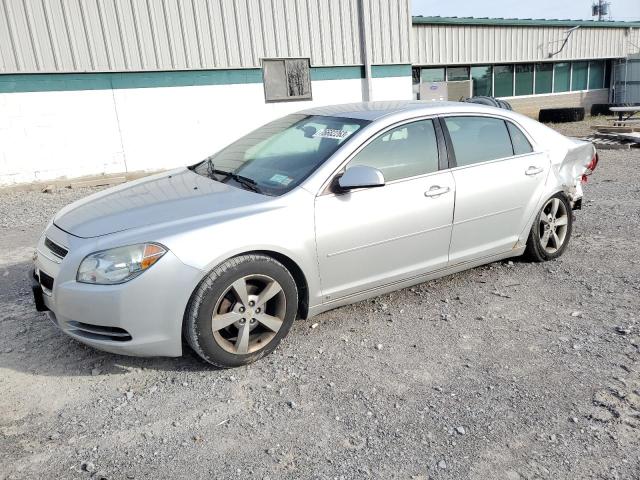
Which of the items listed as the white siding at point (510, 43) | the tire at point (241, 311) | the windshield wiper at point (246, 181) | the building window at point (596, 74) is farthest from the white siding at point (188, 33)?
the building window at point (596, 74)

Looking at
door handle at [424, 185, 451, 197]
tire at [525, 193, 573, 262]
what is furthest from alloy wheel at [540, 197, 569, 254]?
door handle at [424, 185, 451, 197]

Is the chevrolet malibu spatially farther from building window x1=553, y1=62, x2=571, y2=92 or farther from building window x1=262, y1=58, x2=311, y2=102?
building window x1=553, y1=62, x2=571, y2=92

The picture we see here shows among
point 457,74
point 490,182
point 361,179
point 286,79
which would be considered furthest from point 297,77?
point 361,179

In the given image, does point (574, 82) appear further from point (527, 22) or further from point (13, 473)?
point (13, 473)

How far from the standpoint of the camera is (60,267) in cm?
303

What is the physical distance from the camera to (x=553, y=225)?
4.85 metres

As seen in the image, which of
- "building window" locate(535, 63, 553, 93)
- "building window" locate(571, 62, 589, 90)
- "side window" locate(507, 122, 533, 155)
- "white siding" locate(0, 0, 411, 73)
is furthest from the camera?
"building window" locate(571, 62, 589, 90)

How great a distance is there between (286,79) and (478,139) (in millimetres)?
8979

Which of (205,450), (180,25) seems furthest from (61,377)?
(180,25)

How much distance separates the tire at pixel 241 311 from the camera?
3.06m

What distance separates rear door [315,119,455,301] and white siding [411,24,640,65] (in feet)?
39.4

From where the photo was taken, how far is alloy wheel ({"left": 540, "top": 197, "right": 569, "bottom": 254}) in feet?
15.6

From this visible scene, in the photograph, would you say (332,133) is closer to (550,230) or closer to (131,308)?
(131,308)

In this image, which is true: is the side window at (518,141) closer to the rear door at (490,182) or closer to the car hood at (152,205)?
the rear door at (490,182)
